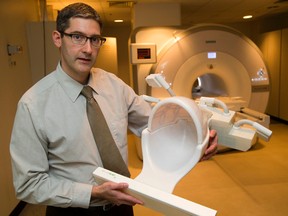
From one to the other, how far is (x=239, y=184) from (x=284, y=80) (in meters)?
2.83

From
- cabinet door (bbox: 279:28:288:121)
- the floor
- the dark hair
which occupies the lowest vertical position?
the floor

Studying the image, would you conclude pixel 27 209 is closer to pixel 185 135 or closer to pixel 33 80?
pixel 33 80

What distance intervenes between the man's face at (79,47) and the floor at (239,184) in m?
1.60

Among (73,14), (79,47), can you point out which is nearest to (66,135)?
(79,47)

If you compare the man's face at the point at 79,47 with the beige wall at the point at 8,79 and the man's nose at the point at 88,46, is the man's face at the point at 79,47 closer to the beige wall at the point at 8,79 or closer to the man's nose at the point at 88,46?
the man's nose at the point at 88,46

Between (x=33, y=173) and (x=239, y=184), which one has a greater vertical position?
(x=33, y=173)

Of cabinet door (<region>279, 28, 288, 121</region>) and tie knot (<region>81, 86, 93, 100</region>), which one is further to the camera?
cabinet door (<region>279, 28, 288, 121</region>)

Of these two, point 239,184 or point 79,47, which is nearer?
point 79,47

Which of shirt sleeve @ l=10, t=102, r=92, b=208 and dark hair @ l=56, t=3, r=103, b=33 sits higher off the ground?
dark hair @ l=56, t=3, r=103, b=33

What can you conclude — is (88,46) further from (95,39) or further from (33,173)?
(33,173)

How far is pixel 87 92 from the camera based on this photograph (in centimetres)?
95

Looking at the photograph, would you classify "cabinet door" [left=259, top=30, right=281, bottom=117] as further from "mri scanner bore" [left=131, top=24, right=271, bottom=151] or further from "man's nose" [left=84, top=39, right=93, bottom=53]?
"man's nose" [left=84, top=39, right=93, bottom=53]

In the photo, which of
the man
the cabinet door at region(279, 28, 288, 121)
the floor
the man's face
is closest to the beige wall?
the floor

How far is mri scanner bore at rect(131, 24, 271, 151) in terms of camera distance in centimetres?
296
